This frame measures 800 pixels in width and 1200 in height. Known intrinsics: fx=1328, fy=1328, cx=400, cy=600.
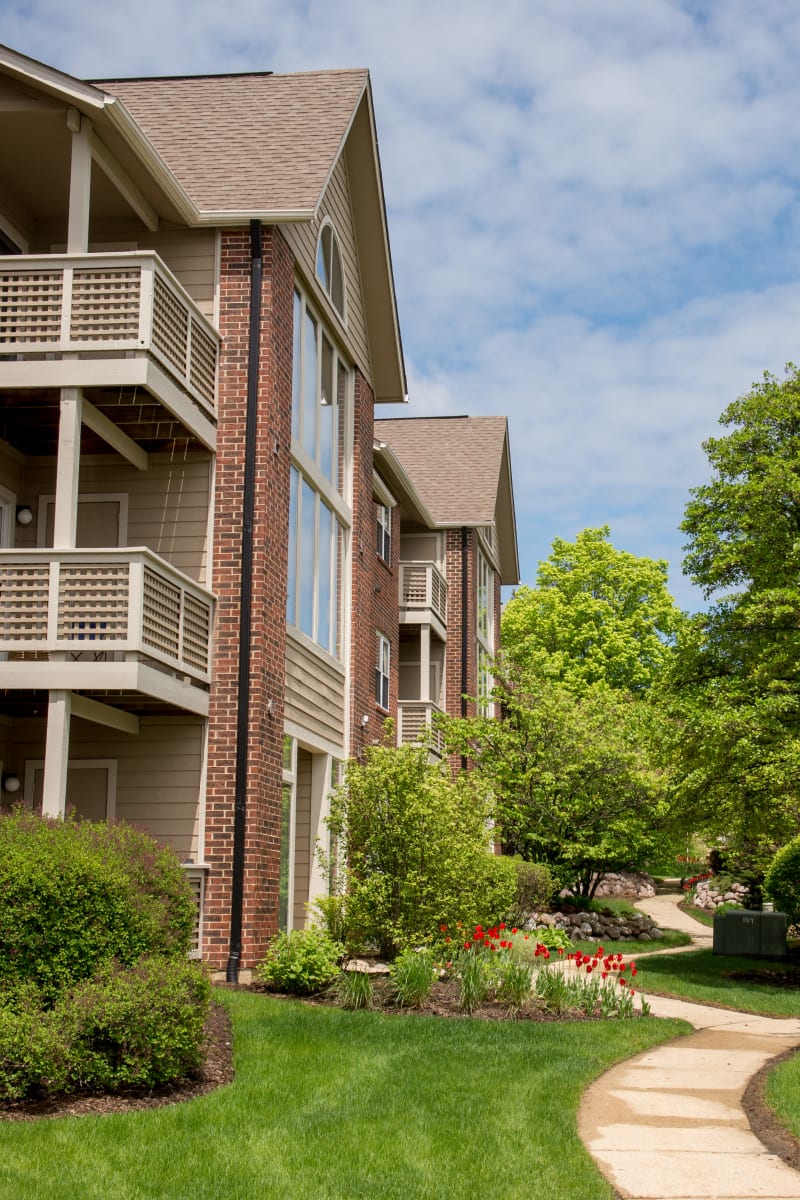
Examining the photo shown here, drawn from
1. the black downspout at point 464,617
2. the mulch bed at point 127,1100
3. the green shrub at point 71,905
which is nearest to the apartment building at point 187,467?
the green shrub at point 71,905

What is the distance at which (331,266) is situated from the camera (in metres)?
19.7

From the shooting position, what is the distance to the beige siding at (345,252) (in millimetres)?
17906

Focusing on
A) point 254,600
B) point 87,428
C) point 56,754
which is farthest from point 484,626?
point 56,754

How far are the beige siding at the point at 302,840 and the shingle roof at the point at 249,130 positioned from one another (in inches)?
298

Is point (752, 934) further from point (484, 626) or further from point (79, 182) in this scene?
point (79, 182)

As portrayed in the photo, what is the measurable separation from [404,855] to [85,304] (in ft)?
22.5

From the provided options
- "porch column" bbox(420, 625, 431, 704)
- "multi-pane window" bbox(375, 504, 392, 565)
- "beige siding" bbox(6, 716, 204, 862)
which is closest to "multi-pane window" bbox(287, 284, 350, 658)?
"beige siding" bbox(6, 716, 204, 862)

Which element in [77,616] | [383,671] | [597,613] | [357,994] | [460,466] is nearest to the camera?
[357,994]

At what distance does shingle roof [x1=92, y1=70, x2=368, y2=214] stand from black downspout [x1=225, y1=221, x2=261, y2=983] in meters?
0.75

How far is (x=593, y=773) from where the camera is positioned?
27109 millimetres

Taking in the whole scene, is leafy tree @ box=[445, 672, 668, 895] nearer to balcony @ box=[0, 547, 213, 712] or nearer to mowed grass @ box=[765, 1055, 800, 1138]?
balcony @ box=[0, 547, 213, 712]

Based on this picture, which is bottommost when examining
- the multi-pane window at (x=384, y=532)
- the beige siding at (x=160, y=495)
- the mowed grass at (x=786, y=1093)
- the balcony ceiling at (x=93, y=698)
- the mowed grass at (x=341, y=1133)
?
the mowed grass at (x=786, y=1093)

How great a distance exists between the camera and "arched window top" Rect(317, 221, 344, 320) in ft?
62.6

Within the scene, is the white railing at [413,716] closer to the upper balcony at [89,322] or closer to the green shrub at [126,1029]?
the upper balcony at [89,322]
